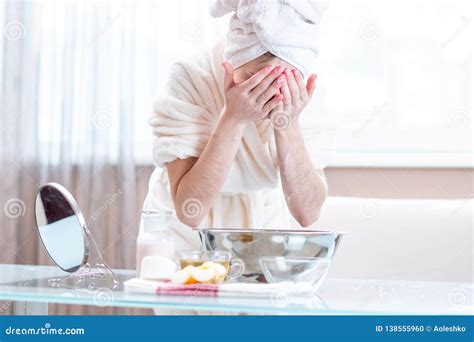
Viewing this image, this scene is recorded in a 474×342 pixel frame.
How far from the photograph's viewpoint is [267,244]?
1.18 meters

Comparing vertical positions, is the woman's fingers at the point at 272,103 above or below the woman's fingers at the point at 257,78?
below

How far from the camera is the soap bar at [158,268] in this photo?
3.91 feet

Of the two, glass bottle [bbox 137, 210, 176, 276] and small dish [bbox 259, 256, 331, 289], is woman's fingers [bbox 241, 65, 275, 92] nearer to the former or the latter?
glass bottle [bbox 137, 210, 176, 276]

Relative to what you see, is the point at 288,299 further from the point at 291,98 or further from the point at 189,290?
the point at 291,98

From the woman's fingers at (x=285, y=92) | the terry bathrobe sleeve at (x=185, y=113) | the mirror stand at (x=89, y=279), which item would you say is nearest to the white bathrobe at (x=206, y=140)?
the terry bathrobe sleeve at (x=185, y=113)

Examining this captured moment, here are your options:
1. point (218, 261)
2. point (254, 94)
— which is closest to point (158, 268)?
point (218, 261)

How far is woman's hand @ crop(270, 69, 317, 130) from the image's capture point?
141 cm

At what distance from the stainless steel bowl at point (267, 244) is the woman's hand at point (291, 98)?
32 cm

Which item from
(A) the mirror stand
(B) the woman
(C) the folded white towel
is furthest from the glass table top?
(C) the folded white towel

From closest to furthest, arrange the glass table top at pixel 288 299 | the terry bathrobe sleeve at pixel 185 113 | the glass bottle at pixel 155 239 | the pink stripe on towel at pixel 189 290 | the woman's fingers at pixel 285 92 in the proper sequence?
the glass table top at pixel 288 299, the pink stripe on towel at pixel 189 290, the glass bottle at pixel 155 239, the woman's fingers at pixel 285 92, the terry bathrobe sleeve at pixel 185 113

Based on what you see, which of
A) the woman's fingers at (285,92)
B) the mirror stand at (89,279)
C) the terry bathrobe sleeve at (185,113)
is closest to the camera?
the mirror stand at (89,279)

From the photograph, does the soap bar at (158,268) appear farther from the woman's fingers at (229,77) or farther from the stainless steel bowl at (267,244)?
the woman's fingers at (229,77)

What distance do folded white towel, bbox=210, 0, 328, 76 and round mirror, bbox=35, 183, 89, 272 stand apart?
0.45 metres

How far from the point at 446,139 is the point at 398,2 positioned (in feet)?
1.74
